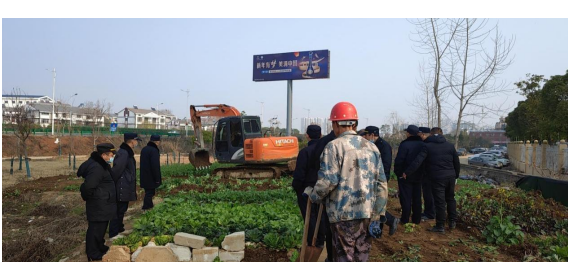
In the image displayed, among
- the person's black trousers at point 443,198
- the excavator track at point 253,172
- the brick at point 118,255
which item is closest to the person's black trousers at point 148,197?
the brick at point 118,255

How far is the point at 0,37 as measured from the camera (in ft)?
19.0

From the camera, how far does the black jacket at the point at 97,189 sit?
18.1 feet

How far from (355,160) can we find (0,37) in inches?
205

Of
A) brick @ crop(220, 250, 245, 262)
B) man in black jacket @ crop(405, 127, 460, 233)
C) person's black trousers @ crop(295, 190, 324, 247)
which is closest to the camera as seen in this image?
person's black trousers @ crop(295, 190, 324, 247)

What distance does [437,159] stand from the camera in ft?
22.0

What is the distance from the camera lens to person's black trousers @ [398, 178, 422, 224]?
685 cm

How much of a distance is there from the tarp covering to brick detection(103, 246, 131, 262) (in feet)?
27.3

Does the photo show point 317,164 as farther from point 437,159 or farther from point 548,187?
point 548,187

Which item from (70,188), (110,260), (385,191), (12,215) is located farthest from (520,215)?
(70,188)

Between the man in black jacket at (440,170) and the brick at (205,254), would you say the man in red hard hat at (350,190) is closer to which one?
the brick at (205,254)

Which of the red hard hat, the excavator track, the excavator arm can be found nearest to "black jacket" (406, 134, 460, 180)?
the red hard hat

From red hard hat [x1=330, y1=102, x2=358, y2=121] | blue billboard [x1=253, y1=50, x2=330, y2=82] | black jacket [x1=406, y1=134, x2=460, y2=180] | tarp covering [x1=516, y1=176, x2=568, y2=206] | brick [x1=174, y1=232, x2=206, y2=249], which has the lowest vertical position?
brick [x1=174, y1=232, x2=206, y2=249]

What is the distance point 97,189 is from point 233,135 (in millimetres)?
10549

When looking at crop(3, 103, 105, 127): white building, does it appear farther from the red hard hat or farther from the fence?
the fence
